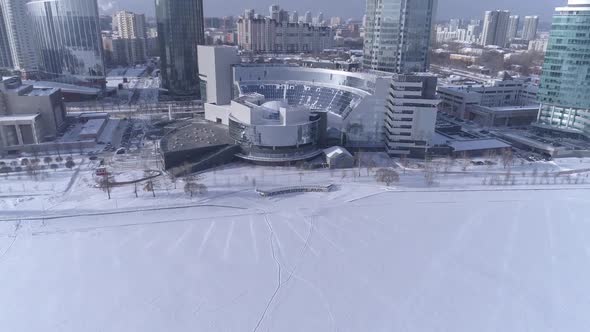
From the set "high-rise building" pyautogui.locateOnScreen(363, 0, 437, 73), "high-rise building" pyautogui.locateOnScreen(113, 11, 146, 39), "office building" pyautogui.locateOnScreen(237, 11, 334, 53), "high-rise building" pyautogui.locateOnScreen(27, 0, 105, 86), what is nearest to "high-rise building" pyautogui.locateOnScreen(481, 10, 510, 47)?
"office building" pyautogui.locateOnScreen(237, 11, 334, 53)

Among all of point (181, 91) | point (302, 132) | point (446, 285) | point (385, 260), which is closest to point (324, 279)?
point (385, 260)

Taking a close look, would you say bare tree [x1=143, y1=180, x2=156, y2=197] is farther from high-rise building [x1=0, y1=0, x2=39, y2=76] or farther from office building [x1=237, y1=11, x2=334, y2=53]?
office building [x1=237, y1=11, x2=334, y2=53]

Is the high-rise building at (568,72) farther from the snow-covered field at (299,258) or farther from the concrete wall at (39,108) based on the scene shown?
the concrete wall at (39,108)

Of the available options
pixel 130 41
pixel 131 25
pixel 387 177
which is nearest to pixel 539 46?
pixel 387 177

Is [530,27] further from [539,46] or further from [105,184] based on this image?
[105,184]

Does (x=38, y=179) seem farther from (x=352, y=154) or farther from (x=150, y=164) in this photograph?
(x=352, y=154)

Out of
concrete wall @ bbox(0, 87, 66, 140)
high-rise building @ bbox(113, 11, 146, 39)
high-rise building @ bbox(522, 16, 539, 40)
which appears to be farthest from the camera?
high-rise building @ bbox(522, 16, 539, 40)
